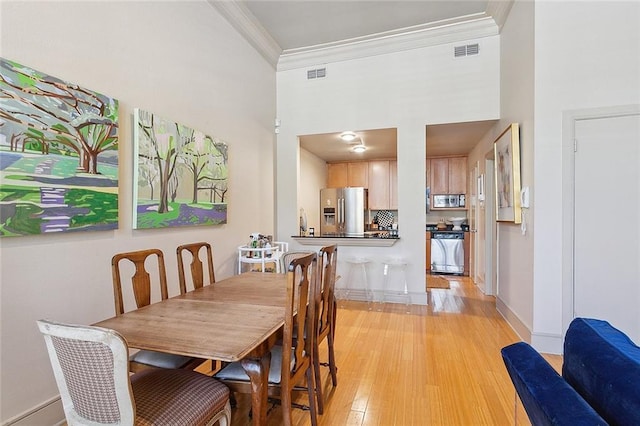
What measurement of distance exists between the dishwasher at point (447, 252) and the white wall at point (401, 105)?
2421 millimetres

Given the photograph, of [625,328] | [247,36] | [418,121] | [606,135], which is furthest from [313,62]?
[625,328]

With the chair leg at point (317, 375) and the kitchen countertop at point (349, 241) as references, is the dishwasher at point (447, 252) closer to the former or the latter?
the kitchen countertop at point (349, 241)

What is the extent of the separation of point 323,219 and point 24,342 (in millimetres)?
4937

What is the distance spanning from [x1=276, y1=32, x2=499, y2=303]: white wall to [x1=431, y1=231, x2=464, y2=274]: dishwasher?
7.94ft

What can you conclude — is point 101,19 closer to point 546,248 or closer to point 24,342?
point 24,342

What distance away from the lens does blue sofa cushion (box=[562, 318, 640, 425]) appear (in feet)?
2.43

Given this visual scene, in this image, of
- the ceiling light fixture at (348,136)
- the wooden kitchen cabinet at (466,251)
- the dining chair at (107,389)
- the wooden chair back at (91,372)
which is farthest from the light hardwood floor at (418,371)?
the ceiling light fixture at (348,136)

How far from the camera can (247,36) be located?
12.6 feet

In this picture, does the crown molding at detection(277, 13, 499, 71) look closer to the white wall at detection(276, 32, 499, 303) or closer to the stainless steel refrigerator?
the white wall at detection(276, 32, 499, 303)

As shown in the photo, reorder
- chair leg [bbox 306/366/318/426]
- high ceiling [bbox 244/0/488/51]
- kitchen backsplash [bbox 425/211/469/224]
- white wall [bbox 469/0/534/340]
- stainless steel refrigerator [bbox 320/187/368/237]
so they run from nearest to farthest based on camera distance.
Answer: chair leg [bbox 306/366/318/426] → white wall [bbox 469/0/534/340] → high ceiling [bbox 244/0/488/51] → stainless steel refrigerator [bbox 320/187/368/237] → kitchen backsplash [bbox 425/211/469/224]

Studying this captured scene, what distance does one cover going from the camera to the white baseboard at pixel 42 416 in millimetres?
1651

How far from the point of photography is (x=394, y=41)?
13.5 ft

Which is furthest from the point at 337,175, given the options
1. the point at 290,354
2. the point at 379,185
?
the point at 290,354

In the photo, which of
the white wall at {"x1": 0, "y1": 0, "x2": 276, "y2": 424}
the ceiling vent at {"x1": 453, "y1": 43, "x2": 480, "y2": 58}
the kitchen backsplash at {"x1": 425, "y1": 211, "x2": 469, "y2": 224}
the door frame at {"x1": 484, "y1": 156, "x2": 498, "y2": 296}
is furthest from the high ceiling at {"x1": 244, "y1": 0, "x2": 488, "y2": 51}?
the kitchen backsplash at {"x1": 425, "y1": 211, "x2": 469, "y2": 224}
